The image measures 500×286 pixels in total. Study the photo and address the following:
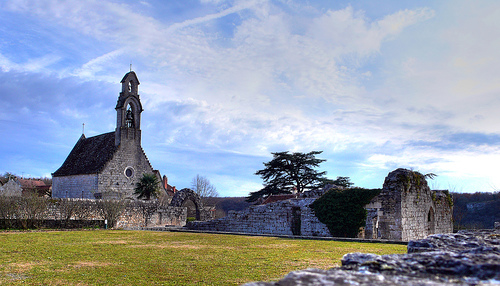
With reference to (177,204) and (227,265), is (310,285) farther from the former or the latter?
(177,204)

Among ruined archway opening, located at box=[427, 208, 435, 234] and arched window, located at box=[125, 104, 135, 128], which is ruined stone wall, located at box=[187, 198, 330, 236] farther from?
arched window, located at box=[125, 104, 135, 128]

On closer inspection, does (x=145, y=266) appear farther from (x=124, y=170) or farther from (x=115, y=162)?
(x=124, y=170)

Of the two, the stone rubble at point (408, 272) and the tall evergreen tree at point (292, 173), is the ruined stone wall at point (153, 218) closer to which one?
the tall evergreen tree at point (292, 173)

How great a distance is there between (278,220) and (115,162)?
79.7 ft

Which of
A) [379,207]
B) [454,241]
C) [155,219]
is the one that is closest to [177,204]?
[155,219]

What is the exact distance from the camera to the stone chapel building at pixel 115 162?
38.0 m

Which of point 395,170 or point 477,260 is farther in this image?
point 395,170

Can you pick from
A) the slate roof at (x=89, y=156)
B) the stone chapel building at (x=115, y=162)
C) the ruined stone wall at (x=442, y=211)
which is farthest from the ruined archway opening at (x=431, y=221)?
the slate roof at (x=89, y=156)

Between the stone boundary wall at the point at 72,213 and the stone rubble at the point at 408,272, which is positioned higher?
the stone rubble at the point at 408,272

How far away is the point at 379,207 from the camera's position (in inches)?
650

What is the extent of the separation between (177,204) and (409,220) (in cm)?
1831

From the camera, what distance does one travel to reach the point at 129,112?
1631 inches

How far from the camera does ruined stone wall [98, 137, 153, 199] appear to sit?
124 ft

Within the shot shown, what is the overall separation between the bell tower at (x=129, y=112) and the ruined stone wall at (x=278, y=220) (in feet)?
72.5
